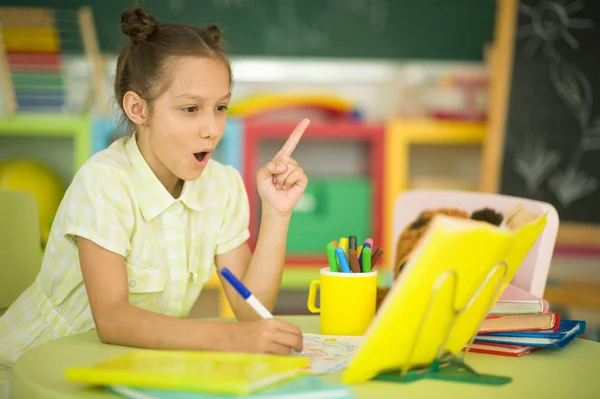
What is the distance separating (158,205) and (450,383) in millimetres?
604

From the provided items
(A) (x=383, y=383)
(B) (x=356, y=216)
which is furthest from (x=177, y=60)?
(B) (x=356, y=216)

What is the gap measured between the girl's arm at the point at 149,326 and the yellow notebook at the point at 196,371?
0.28 ft

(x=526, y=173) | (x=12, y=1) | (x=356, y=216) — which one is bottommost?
(x=356, y=216)

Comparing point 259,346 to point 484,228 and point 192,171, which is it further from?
point 192,171

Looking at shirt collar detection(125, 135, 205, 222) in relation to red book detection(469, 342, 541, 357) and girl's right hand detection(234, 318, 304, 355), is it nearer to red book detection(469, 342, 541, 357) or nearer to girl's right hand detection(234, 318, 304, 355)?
girl's right hand detection(234, 318, 304, 355)

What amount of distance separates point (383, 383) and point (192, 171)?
57 centimetres

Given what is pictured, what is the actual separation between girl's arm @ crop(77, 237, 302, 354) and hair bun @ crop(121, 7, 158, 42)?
14.2 inches

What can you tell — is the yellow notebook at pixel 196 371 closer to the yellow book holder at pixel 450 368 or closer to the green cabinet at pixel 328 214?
the yellow book holder at pixel 450 368

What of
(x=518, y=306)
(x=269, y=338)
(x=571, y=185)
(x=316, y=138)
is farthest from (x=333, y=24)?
(x=269, y=338)

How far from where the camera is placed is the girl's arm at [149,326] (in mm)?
917

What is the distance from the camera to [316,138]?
138 inches

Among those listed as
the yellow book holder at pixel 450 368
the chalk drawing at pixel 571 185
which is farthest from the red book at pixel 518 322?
the chalk drawing at pixel 571 185

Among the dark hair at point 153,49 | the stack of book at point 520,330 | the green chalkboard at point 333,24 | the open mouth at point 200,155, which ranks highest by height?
the green chalkboard at point 333,24

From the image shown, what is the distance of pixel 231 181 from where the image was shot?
4.81 feet
